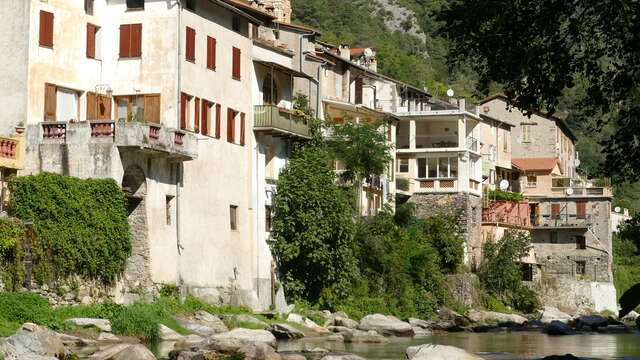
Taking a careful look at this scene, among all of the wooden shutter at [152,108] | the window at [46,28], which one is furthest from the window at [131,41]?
the window at [46,28]

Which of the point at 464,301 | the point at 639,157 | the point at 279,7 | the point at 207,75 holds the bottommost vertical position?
the point at 464,301

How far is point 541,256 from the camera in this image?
101m

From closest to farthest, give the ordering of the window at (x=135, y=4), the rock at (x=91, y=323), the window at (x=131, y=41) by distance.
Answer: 1. the rock at (x=91, y=323)
2. the window at (x=131, y=41)
3. the window at (x=135, y=4)

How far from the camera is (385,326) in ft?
191

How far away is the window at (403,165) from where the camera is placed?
281 feet

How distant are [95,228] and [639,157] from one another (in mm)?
24691

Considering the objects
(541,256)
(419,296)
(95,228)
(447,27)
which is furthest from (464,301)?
(447,27)

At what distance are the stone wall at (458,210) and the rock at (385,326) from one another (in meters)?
24.9

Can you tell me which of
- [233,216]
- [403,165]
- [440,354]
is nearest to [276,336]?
[233,216]

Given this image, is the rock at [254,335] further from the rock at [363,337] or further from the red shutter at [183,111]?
the red shutter at [183,111]

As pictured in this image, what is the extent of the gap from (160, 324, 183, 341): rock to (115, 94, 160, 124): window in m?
10.6

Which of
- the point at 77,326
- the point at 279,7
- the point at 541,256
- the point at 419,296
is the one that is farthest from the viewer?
the point at 541,256

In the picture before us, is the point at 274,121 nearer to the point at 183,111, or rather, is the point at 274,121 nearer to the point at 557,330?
the point at 183,111

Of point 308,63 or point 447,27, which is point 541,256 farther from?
point 447,27
